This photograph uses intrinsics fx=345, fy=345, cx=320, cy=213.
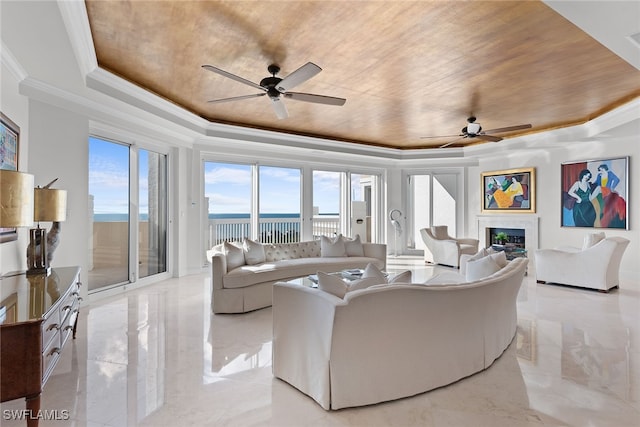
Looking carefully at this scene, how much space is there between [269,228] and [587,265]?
5.72 metres

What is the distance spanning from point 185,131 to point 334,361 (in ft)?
16.0

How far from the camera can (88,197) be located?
4480 millimetres

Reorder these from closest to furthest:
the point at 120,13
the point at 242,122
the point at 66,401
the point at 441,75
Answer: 1. the point at 66,401
2. the point at 120,13
3. the point at 441,75
4. the point at 242,122

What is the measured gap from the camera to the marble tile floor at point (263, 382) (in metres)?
2.05

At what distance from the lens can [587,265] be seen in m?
5.13

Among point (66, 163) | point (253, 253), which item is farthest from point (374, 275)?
point (66, 163)

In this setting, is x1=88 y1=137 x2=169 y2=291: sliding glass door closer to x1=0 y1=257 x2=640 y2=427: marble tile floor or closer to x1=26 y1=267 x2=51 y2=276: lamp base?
x1=0 y1=257 x2=640 y2=427: marble tile floor

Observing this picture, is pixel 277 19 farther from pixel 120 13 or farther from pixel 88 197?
pixel 88 197

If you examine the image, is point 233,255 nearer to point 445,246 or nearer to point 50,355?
point 50,355

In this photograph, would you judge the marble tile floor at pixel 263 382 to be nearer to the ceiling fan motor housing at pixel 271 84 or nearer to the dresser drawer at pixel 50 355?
the dresser drawer at pixel 50 355

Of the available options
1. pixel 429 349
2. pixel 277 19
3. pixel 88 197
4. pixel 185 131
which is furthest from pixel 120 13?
pixel 429 349

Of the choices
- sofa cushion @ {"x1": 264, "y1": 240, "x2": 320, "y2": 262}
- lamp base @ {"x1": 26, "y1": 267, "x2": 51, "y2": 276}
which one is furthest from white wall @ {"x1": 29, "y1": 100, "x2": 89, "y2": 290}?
sofa cushion @ {"x1": 264, "y1": 240, "x2": 320, "y2": 262}

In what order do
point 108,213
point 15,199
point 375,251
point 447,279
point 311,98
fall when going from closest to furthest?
point 15,199, point 311,98, point 447,279, point 108,213, point 375,251

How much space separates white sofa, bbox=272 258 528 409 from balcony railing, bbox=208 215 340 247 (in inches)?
187
